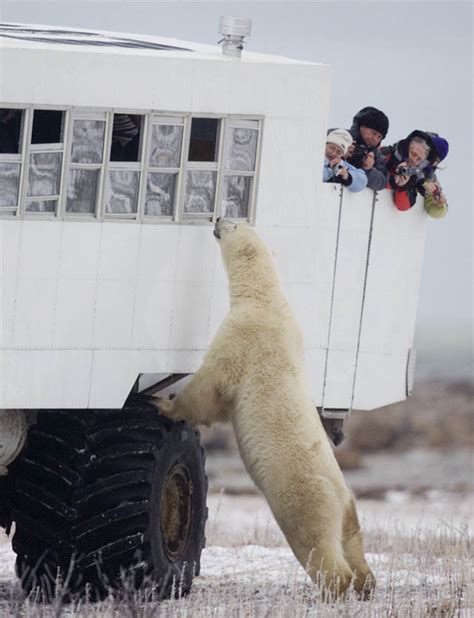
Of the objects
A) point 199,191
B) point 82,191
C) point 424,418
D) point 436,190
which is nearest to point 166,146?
point 199,191

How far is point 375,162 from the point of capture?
1555 cm

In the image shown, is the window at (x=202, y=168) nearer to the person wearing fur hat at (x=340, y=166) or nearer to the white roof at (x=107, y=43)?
the white roof at (x=107, y=43)

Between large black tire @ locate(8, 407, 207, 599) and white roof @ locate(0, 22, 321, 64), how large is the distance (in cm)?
245

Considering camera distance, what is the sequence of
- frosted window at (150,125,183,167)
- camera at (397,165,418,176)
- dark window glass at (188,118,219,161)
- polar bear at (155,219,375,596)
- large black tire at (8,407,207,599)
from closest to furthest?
1. polar bear at (155,219,375,596)
2. frosted window at (150,125,183,167)
3. dark window glass at (188,118,219,161)
4. large black tire at (8,407,207,599)
5. camera at (397,165,418,176)

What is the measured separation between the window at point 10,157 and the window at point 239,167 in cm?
151

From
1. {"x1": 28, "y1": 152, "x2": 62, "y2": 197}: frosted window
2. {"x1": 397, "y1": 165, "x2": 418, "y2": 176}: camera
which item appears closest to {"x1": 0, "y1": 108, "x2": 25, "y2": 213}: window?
{"x1": 28, "y1": 152, "x2": 62, "y2": 197}: frosted window

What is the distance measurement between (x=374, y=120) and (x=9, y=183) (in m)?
3.12

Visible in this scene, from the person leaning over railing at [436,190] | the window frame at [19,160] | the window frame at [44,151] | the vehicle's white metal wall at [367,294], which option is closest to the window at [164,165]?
the window frame at [44,151]

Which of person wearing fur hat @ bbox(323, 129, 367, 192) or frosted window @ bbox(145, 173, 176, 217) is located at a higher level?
person wearing fur hat @ bbox(323, 129, 367, 192)

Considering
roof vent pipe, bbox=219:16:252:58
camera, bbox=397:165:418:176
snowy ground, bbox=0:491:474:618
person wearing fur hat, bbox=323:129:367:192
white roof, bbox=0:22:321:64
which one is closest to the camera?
snowy ground, bbox=0:491:474:618

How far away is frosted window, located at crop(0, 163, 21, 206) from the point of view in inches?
539

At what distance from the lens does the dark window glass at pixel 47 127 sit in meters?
13.8

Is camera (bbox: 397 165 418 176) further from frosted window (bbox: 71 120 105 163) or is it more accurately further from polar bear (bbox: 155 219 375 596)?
frosted window (bbox: 71 120 105 163)

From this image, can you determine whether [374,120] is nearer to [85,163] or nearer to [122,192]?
[122,192]
